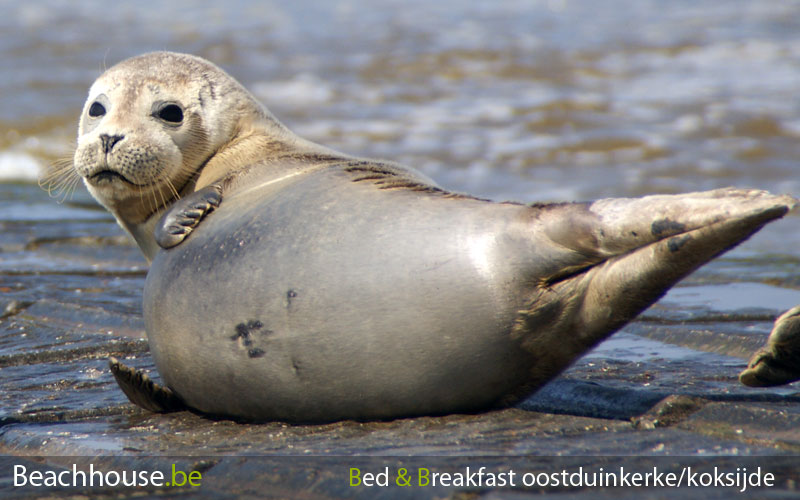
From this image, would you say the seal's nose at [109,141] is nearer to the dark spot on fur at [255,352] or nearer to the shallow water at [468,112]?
the shallow water at [468,112]

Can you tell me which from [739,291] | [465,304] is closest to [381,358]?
[465,304]

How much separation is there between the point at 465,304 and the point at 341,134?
8.32 meters

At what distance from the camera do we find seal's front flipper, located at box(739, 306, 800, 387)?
8.09 feet

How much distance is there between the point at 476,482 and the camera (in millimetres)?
2188

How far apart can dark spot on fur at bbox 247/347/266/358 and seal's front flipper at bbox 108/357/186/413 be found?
36 cm

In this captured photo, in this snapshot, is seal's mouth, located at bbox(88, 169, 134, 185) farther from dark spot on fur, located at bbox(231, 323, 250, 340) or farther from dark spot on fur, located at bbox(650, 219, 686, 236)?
dark spot on fur, located at bbox(650, 219, 686, 236)

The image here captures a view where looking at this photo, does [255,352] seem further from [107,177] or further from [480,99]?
[480,99]

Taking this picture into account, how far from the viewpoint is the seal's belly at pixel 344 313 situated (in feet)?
8.59

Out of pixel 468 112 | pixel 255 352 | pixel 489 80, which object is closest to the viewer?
pixel 255 352

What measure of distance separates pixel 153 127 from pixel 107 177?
23 centimetres

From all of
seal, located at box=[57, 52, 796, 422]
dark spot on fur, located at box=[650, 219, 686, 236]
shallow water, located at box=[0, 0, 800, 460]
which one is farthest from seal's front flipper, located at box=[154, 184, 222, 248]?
dark spot on fur, located at box=[650, 219, 686, 236]

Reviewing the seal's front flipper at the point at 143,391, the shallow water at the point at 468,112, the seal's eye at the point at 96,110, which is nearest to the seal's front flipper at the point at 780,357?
the shallow water at the point at 468,112

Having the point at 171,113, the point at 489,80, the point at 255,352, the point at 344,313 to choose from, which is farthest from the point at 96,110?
the point at 489,80

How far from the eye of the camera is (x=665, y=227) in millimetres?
2441
